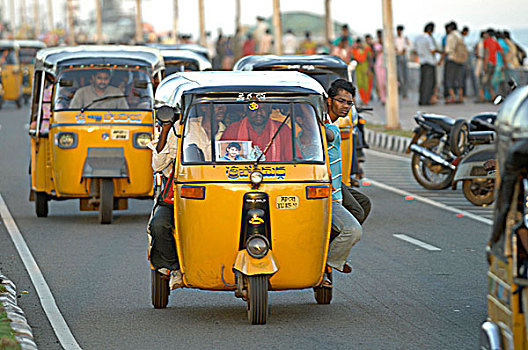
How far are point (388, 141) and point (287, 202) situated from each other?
58.6 ft

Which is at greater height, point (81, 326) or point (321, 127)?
point (321, 127)

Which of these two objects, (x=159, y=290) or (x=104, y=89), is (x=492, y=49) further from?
(x=159, y=290)

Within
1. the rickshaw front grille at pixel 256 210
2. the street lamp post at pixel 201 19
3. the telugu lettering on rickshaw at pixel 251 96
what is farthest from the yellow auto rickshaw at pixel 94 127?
the street lamp post at pixel 201 19

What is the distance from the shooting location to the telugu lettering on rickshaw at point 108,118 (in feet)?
50.2

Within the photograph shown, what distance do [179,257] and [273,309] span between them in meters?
1.03

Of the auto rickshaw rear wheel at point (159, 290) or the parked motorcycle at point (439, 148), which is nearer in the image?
the auto rickshaw rear wheel at point (159, 290)

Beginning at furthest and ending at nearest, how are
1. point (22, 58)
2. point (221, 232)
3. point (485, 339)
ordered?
1. point (22, 58)
2. point (221, 232)
3. point (485, 339)

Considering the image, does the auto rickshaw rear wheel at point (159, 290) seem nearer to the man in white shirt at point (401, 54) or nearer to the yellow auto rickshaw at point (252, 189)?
the yellow auto rickshaw at point (252, 189)

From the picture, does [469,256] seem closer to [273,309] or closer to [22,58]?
[273,309]

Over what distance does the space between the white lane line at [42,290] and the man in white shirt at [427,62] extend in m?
18.6

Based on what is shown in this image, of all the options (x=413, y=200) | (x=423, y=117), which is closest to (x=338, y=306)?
(x=413, y=200)

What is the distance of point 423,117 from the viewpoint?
18.5m

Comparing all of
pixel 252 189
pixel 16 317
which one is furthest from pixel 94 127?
pixel 252 189

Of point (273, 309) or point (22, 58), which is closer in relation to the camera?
point (273, 309)
